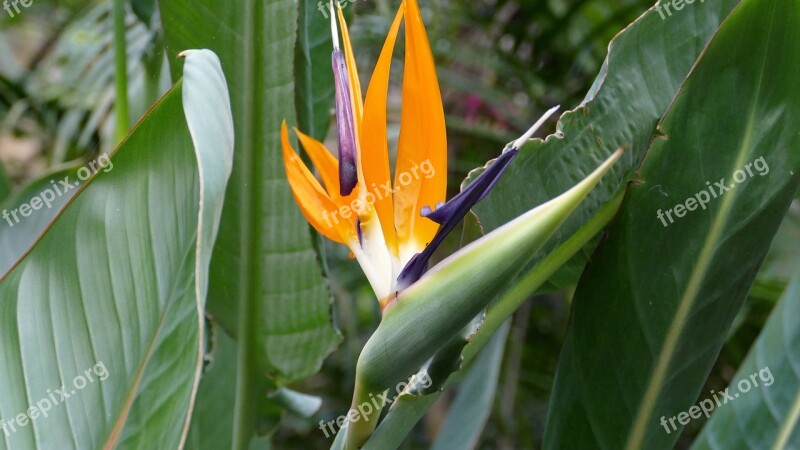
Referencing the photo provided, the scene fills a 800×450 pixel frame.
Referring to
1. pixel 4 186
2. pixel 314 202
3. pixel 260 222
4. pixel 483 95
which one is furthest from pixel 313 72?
pixel 483 95

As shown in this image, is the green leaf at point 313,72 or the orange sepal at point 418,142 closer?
the orange sepal at point 418,142

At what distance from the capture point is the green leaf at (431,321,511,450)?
0.73m

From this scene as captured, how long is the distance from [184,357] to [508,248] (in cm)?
21

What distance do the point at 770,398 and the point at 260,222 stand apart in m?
0.42

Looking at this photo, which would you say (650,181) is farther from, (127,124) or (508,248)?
(127,124)

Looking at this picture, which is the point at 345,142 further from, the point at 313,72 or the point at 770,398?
the point at 770,398

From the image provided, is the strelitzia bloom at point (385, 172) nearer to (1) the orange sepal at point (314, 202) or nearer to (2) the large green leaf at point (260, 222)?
(1) the orange sepal at point (314, 202)

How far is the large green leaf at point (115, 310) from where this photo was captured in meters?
0.42

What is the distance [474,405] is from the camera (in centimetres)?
77

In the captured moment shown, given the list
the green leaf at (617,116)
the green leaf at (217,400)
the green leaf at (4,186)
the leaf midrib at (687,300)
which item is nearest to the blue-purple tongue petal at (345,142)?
the green leaf at (617,116)

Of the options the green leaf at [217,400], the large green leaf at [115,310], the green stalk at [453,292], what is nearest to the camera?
the green stalk at [453,292]

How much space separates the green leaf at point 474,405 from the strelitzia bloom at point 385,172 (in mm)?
385

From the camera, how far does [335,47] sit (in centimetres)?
40

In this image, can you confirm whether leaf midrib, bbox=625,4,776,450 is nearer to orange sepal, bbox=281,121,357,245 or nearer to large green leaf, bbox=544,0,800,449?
large green leaf, bbox=544,0,800,449
